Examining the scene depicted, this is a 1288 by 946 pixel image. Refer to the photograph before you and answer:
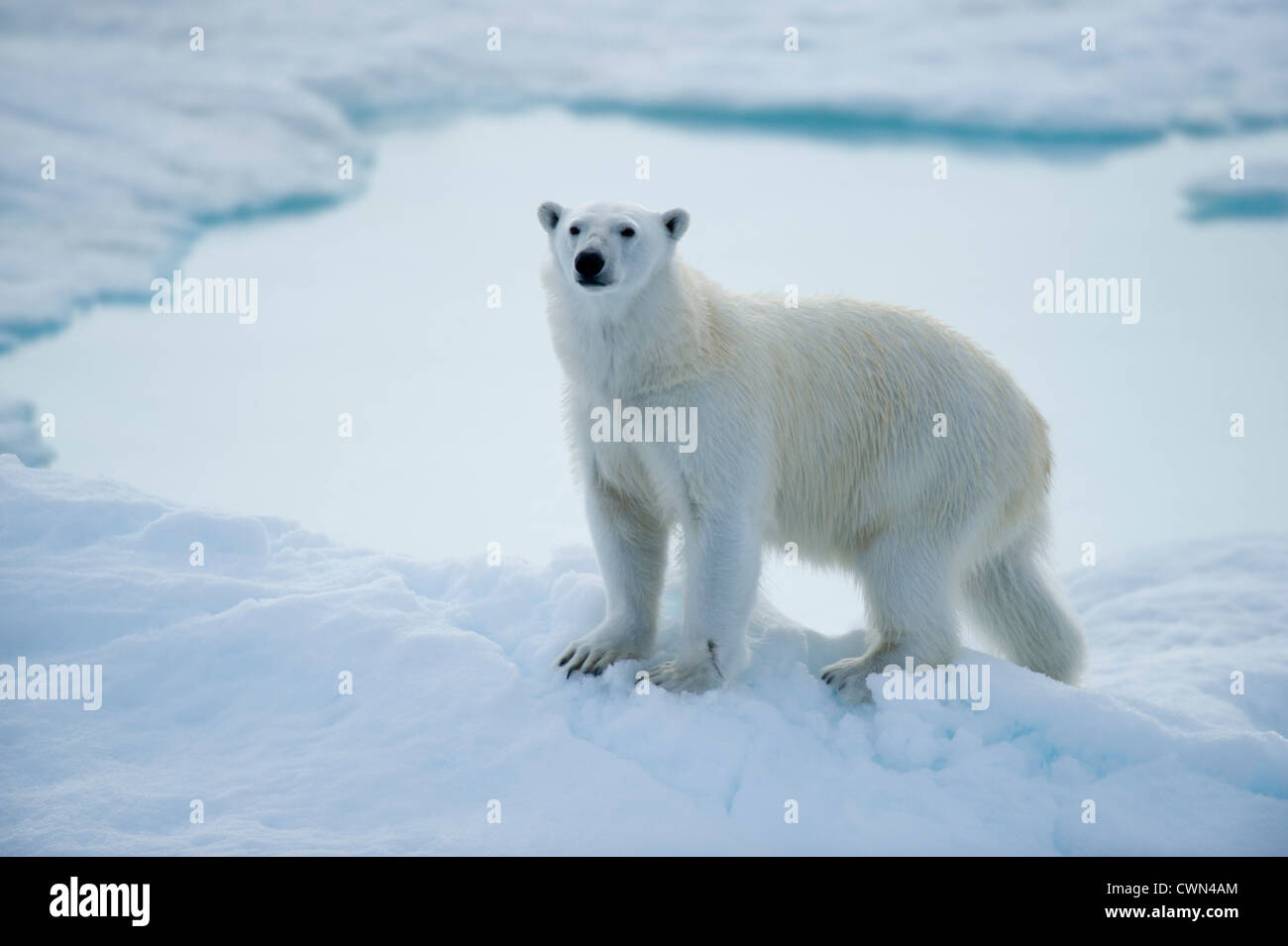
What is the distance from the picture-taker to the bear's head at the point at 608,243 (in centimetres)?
456

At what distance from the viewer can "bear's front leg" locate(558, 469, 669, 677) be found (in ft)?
17.1

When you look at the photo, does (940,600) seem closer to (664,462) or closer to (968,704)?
(968,704)

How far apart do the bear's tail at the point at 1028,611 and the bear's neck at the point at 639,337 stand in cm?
214

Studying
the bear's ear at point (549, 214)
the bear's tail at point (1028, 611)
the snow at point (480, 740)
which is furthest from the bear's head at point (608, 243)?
the bear's tail at point (1028, 611)

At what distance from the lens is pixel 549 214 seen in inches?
197

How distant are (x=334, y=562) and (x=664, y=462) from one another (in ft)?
7.43

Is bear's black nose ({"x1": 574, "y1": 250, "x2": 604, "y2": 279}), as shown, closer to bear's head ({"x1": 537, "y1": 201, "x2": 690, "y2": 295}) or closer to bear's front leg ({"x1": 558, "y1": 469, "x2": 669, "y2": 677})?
bear's head ({"x1": 537, "y1": 201, "x2": 690, "y2": 295})

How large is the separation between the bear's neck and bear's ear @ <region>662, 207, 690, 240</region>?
0.14m

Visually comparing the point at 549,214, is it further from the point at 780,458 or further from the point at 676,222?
the point at 780,458

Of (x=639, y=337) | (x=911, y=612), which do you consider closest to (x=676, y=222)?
(x=639, y=337)
